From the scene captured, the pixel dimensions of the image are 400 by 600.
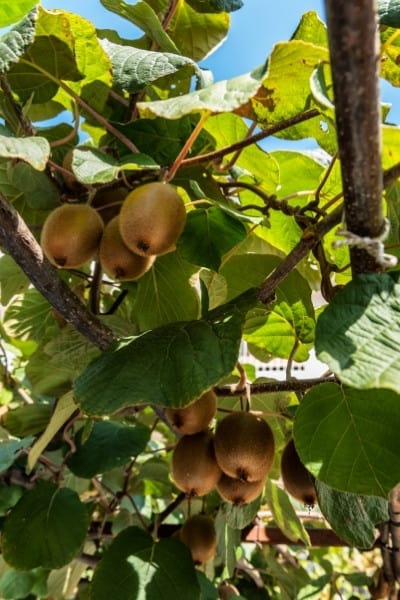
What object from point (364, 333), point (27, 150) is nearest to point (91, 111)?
point (27, 150)

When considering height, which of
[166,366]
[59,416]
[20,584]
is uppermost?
[166,366]

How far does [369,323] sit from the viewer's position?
43cm

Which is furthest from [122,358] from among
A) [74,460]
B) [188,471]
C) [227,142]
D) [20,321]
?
[20,321]

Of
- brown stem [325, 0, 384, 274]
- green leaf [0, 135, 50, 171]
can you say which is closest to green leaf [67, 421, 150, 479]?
green leaf [0, 135, 50, 171]

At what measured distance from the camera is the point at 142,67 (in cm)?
62

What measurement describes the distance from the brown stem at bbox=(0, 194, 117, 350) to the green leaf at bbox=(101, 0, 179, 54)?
12.8 inches

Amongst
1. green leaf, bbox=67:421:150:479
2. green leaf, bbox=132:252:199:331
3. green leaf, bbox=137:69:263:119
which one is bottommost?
green leaf, bbox=67:421:150:479

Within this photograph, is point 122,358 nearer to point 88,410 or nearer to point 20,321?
point 88,410

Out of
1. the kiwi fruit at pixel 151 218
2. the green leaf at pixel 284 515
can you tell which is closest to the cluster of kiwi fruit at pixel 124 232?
the kiwi fruit at pixel 151 218

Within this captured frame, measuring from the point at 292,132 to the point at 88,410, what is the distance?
1.42 ft

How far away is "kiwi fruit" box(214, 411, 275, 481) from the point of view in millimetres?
657

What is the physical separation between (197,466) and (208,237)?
0.95ft

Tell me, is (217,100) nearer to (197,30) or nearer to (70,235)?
(70,235)

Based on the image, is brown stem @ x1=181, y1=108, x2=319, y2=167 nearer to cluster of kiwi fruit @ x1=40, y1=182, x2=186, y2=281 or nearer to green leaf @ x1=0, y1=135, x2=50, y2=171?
cluster of kiwi fruit @ x1=40, y1=182, x2=186, y2=281
